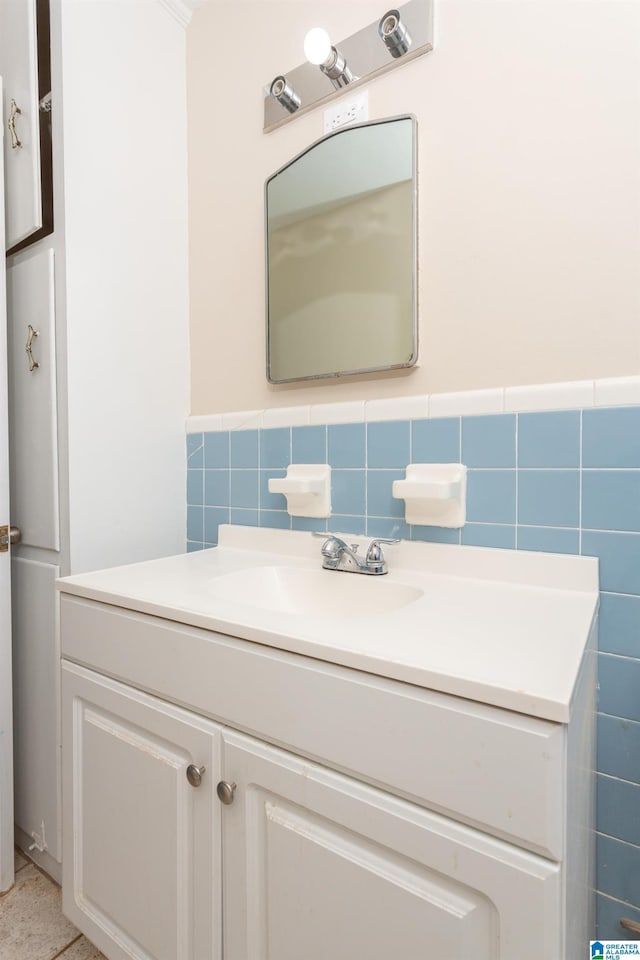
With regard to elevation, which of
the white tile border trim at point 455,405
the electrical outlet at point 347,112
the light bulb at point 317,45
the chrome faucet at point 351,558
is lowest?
the chrome faucet at point 351,558

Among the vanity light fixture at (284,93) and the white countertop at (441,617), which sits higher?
the vanity light fixture at (284,93)

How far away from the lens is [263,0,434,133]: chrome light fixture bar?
1.08 meters

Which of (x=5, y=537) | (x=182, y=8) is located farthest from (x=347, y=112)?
(x=5, y=537)

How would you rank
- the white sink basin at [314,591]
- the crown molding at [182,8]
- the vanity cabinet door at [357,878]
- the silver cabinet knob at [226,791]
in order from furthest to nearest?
the crown molding at [182,8]
the white sink basin at [314,591]
the silver cabinet knob at [226,791]
the vanity cabinet door at [357,878]

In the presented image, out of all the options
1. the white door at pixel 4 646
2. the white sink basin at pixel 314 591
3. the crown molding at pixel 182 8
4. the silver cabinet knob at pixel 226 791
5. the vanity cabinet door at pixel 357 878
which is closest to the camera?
the vanity cabinet door at pixel 357 878

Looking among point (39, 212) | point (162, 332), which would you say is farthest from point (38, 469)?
point (39, 212)

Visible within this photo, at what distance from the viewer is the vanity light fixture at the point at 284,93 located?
1.26 metres

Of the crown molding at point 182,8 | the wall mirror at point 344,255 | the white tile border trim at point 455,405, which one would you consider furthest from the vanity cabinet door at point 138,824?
the crown molding at point 182,8

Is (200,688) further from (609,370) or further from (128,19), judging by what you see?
(128,19)

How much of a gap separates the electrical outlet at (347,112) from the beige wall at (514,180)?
23mm

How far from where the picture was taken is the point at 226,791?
750mm

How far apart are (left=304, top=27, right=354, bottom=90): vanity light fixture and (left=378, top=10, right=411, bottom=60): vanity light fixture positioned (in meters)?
0.11

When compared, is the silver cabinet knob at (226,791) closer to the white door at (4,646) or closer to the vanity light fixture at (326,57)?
the white door at (4,646)

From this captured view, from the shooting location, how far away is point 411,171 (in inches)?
43.2
